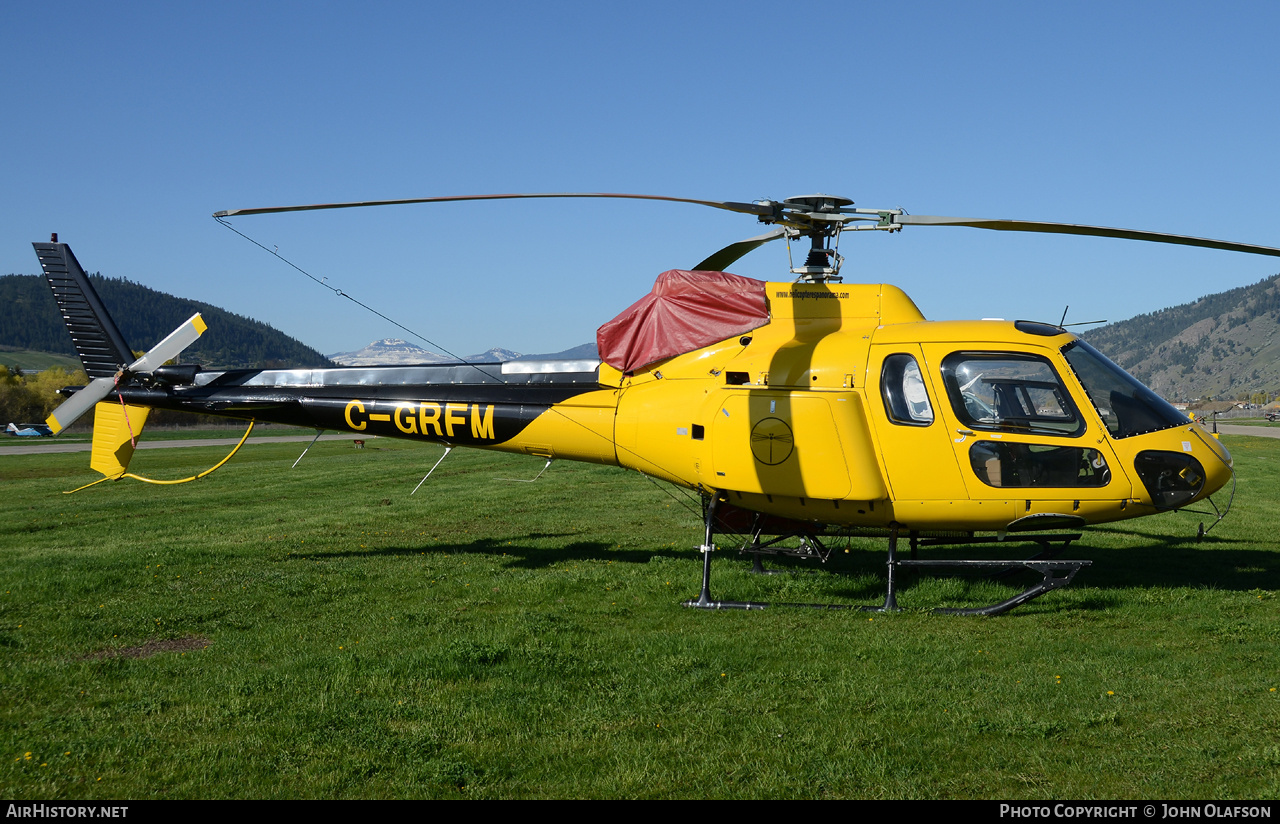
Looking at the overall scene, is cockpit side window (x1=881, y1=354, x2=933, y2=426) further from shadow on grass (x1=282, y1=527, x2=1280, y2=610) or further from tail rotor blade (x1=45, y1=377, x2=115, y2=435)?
tail rotor blade (x1=45, y1=377, x2=115, y2=435)

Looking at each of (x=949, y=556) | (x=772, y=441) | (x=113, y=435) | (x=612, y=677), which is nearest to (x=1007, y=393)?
(x=772, y=441)

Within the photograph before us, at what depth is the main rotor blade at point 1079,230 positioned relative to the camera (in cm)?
734

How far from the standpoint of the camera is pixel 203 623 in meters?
8.45

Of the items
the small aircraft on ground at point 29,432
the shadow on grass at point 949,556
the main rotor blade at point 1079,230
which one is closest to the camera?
the main rotor blade at point 1079,230

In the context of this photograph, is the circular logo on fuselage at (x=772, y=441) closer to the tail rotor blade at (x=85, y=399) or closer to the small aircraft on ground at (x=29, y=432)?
the tail rotor blade at (x=85, y=399)

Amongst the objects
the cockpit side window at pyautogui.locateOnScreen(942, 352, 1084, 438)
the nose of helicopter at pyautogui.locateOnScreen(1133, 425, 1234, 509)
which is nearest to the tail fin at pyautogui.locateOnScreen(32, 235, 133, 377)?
the cockpit side window at pyautogui.locateOnScreen(942, 352, 1084, 438)

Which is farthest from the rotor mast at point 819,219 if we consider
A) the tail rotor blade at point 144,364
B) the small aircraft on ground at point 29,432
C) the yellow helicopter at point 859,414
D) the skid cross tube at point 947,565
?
the small aircraft on ground at point 29,432

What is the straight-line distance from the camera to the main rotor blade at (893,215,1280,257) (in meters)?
7.34

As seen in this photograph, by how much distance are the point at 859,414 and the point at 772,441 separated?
3.15 feet

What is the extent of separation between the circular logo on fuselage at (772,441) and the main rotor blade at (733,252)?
7.77 ft

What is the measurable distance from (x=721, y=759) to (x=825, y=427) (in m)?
4.25

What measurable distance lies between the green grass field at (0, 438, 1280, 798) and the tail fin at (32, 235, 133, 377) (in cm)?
288
